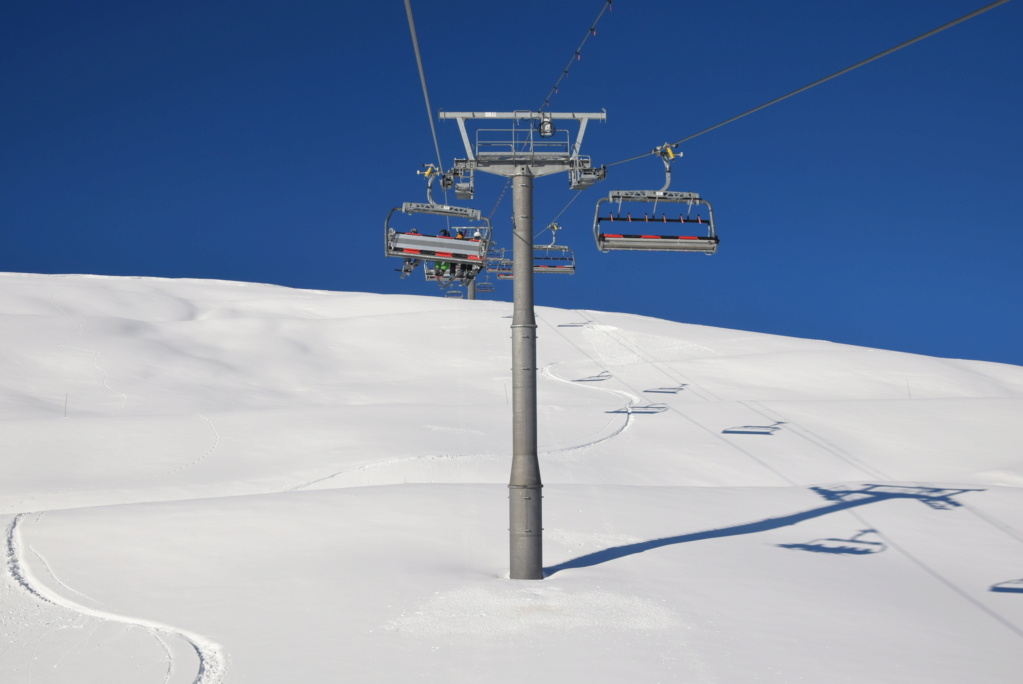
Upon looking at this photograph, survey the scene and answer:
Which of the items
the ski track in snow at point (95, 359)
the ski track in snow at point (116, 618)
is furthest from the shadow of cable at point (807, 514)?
the ski track in snow at point (95, 359)

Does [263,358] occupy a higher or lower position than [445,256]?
lower

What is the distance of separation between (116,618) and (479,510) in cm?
631

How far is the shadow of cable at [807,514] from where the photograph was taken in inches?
444

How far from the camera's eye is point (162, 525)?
435 inches

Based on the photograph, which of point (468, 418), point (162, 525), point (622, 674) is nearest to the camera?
point (622, 674)

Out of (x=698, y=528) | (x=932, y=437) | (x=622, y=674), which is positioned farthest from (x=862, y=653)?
(x=932, y=437)

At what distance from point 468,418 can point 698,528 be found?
31.2 ft

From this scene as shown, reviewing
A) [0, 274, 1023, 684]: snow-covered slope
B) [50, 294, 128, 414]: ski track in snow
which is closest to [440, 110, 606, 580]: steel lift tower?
[0, 274, 1023, 684]: snow-covered slope

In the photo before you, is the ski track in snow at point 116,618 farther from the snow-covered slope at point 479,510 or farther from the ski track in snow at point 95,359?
the ski track in snow at point 95,359

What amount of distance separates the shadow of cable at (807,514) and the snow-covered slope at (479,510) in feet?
0.27

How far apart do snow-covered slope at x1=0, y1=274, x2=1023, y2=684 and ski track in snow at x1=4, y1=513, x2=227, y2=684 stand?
3 centimetres

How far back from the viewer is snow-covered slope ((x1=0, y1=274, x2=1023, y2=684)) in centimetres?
766

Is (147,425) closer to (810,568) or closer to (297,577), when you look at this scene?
(297,577)

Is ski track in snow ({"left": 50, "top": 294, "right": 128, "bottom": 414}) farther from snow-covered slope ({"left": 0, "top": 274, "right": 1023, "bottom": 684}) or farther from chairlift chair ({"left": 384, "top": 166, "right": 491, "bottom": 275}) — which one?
chairlift chair ({"left": 384, "top": 166, "right": 491, "bottom": 275})
